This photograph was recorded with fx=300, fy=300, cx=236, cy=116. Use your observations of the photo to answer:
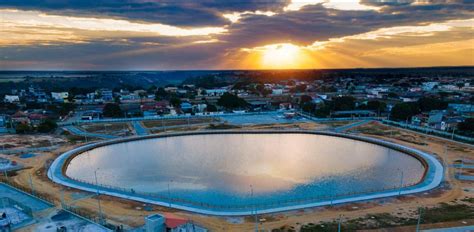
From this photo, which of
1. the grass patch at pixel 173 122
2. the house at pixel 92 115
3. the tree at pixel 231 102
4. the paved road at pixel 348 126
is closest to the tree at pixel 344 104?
the paved road at pixel 348 126

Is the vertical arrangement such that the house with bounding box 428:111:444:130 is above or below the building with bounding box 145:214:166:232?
above

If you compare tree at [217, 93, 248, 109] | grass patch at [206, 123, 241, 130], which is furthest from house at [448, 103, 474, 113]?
grass patch at [206, 123, 241, 130]

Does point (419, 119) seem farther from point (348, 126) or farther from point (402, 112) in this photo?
point (348, 126)

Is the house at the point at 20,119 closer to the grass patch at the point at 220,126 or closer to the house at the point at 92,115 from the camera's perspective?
the house at the point at 92,115

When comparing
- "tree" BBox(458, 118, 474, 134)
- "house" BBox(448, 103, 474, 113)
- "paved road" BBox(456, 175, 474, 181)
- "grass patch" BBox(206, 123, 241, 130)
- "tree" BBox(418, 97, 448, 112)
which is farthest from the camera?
"tree" BBox(418, 97, 448, 112)

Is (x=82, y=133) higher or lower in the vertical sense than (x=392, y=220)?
higher

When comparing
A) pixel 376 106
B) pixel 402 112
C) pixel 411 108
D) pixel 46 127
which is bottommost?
pixel 46 127

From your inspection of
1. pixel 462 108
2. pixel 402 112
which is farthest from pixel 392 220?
pixel 462 108

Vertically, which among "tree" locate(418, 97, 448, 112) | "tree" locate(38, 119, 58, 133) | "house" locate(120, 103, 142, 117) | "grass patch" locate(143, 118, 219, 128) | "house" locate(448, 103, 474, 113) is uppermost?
"tree" locate(418, 97, 448, 112)

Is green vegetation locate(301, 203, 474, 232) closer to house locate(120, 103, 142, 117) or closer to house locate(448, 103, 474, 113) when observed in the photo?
house locate(448, 103, 474, 113)
